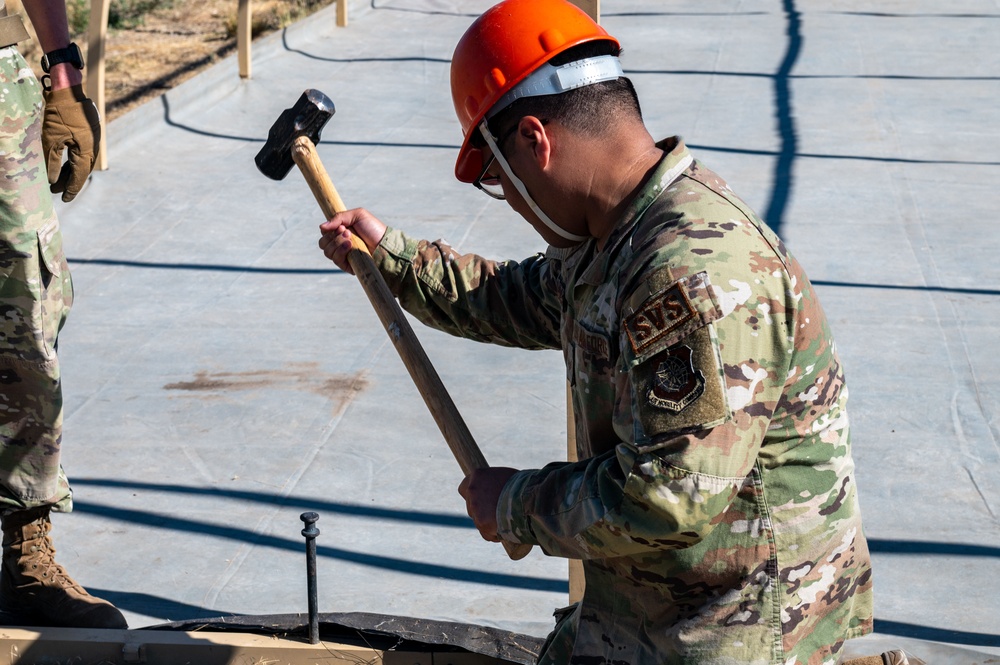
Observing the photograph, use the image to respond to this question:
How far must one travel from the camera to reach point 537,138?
71.4 inches

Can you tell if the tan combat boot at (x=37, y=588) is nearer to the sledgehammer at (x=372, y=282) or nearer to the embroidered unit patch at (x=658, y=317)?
the sledgehammer at (x=372, y=282)

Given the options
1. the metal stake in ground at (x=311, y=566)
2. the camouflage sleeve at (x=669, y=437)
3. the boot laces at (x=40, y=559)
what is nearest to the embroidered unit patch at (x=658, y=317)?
→ the camouflage sleeve at (x=669, y=437)

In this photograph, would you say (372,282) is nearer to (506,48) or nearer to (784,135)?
(506,48)

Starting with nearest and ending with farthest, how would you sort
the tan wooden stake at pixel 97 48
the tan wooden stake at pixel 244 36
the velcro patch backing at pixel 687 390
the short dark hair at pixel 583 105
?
1. the velcro patch backing at pixel 687 390
2. the short dark hair at pixel 583 105
3. the tan wooden stake at pixel 97 48
4. the tan wooden stake at pixel 244 36

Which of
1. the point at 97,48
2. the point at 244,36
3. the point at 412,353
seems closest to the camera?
the point at 412,353

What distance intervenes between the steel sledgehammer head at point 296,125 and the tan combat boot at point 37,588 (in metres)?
1.07

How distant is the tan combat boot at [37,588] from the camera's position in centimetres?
296

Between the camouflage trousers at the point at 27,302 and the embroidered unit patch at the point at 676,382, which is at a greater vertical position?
the embroidered unit patch at the point at 676,382

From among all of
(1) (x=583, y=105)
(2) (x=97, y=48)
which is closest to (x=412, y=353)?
(1) (x=583, y=105)

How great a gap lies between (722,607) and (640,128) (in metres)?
0.77

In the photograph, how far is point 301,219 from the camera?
645 cm

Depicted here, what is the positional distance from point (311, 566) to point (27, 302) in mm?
915

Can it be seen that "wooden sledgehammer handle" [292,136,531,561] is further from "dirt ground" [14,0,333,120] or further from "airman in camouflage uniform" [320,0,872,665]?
"dirt ground" [14,0,333,120]

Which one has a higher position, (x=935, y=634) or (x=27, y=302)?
(x=27, y=302)
